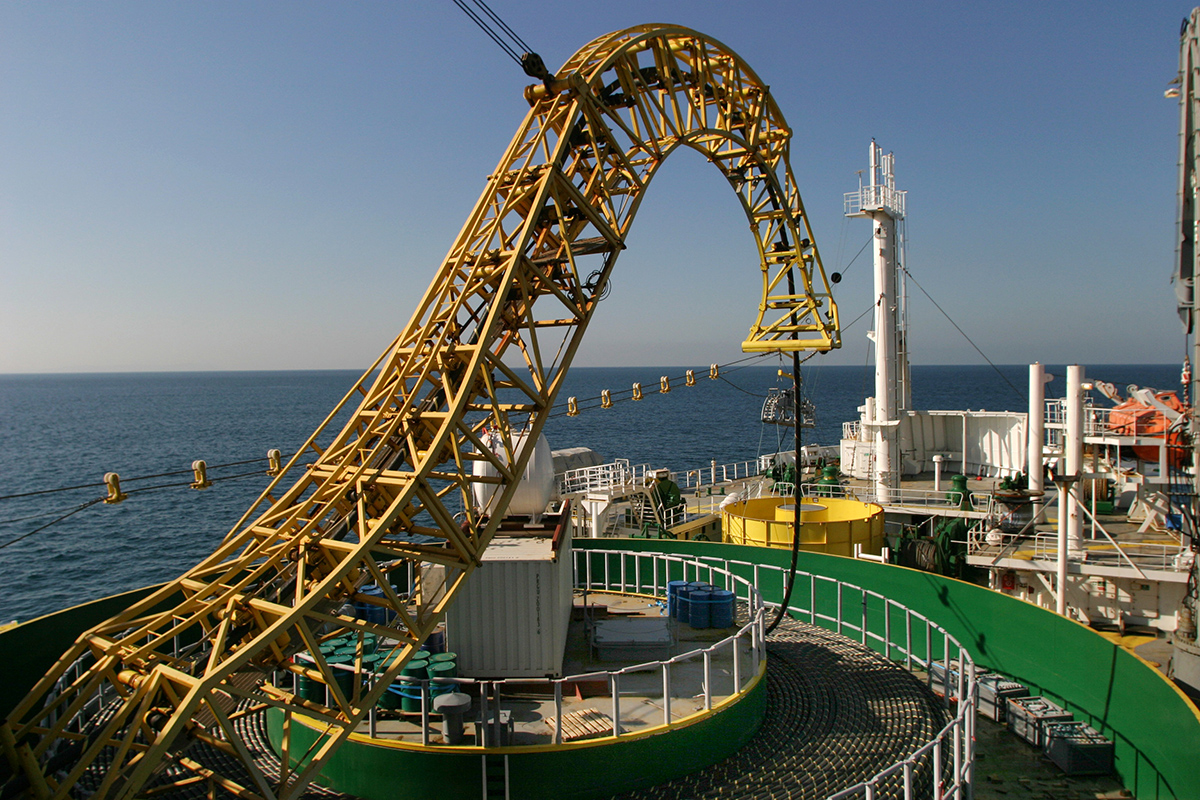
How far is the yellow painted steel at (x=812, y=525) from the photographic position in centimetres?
2433

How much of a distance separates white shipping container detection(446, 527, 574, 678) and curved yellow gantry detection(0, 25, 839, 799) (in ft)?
5.03

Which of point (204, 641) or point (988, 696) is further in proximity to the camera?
point (988, 696)

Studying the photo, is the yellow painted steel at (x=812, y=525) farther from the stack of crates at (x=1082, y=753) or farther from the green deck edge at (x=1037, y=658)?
the stack of crates at (x=1082, y=753)

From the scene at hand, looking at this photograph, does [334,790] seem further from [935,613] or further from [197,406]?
[197,406]

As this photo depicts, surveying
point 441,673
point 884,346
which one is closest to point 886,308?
point 884,346

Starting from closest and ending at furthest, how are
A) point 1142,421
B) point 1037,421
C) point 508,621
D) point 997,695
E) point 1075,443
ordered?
1. point 508,621
2. point 997,695
3. point 1075,443
4. point 1037,421
5. point 1142,421

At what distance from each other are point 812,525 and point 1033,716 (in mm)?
10129

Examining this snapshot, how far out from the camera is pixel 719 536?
1342 inches

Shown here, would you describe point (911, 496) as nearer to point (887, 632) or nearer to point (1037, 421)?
point (1037, 421)

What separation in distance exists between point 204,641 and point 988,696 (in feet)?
49.5

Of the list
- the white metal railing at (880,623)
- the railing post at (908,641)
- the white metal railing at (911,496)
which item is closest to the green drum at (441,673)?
the white metal railing at (880,623)

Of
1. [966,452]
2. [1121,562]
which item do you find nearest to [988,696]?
[1121,562]

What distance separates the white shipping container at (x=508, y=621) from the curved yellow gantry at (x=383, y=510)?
1534 millimetres

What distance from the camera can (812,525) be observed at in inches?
956
